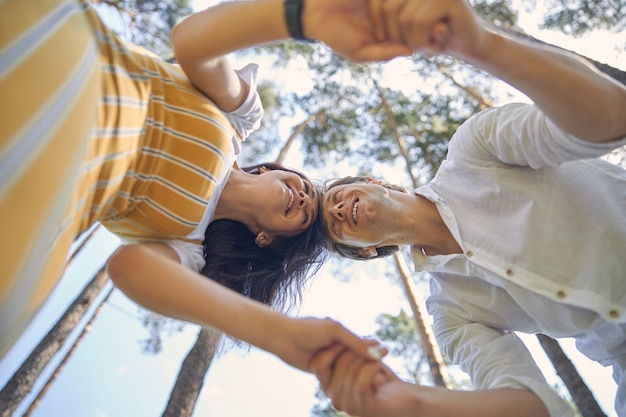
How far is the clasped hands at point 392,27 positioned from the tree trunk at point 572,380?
14.0 ft

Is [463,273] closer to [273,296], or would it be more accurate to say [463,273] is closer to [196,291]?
[273,296]

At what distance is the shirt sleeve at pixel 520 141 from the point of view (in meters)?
1.79

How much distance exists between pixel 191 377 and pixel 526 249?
3917 mm

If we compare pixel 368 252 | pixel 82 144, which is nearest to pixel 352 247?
pixel 368 252

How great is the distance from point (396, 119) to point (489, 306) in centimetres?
687

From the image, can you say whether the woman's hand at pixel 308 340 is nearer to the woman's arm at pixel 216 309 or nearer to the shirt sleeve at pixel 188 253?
the woman's arm at pixel 216 309

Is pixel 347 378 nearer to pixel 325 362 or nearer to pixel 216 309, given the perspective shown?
pixel 325 362

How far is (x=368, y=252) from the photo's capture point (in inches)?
109

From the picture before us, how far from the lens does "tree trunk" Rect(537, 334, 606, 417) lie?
4.52 meters

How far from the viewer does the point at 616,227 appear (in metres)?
2.05

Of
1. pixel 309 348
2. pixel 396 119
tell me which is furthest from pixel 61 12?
pixel 396 119

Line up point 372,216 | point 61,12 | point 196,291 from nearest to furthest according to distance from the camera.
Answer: point 61,12, point 196,291, point 372,216

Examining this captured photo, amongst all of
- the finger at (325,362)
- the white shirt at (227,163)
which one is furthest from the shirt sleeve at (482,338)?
the white shirt at (227,163)

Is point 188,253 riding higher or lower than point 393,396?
higher
